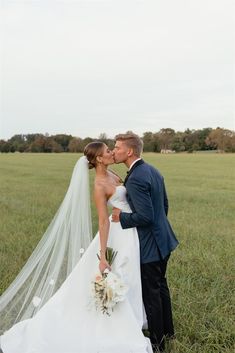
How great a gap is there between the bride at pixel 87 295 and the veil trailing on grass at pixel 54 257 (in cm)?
1

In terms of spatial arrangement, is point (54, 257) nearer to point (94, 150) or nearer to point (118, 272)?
point (118, 272)

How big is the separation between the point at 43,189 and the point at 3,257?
12810 millimetres

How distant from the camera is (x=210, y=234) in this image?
9977mm

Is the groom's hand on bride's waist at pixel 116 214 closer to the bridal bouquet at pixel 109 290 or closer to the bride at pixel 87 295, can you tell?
the bride at pixel 87 295

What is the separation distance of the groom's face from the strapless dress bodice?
299mm

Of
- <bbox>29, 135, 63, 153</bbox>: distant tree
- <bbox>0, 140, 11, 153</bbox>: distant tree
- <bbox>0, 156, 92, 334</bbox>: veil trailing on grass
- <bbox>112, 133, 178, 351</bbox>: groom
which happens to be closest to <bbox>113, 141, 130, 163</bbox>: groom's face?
<bbox>112, 133, 178, 351</bbox>: groom

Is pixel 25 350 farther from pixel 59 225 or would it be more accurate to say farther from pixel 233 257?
pixel 233 257

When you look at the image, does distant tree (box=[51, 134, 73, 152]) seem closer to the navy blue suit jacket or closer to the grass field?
the grass field

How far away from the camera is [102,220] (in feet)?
14.9

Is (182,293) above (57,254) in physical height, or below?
below

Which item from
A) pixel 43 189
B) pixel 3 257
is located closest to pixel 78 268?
pixel 3 257

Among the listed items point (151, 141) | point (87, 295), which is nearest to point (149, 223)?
point (87, 295)

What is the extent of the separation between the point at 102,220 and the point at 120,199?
29 cm

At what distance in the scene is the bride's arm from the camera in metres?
4.53
